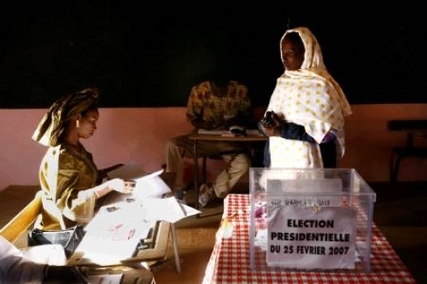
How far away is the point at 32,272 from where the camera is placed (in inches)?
49.6

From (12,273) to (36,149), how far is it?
135 inches

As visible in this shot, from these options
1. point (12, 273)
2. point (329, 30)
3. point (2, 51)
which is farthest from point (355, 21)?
point (12, 273)

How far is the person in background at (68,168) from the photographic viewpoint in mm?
1925

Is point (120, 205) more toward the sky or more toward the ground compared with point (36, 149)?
more toward the sky

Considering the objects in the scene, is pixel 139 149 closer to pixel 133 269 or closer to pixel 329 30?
pixel 329 30

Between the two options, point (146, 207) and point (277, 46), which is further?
point (277, 46)

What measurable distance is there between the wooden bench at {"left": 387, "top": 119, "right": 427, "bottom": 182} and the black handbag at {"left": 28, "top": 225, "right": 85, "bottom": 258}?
10.8 ft

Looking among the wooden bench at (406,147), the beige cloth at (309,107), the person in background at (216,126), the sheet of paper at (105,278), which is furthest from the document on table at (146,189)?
the wooden bench at (406,147)

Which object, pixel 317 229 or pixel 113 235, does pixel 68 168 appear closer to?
pixel 113 235

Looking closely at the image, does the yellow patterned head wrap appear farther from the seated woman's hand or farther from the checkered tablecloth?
the checkered tablecloth

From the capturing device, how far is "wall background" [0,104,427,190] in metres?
4.37

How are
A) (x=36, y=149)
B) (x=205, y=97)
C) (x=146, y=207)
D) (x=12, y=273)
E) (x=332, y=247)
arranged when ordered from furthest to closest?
(x=36, y=149) < (x=205, y=97) < (x=146, y=207) < (x=12, y=273) < (x=332, y=247)

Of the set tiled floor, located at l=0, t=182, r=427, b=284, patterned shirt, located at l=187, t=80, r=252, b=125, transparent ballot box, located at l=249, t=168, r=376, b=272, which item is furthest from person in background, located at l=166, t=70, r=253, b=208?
transparent ballot box, located at l=249, t=168, r=376, b=272

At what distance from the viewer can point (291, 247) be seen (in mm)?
1132
